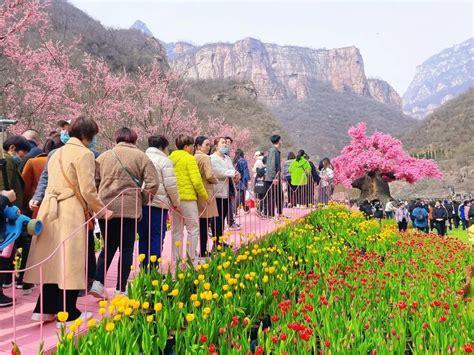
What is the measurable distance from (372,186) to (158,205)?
1555 centimetres

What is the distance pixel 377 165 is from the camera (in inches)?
708

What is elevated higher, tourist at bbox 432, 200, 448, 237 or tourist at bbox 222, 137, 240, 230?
tourist at bbox 222, 137, 240, 230

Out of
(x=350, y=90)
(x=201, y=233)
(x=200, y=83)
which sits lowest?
(x=201, y=233)

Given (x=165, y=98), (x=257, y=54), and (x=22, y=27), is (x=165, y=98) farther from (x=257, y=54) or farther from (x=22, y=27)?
(x=257, y=54)

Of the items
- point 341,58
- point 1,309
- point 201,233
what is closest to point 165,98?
point 201,233

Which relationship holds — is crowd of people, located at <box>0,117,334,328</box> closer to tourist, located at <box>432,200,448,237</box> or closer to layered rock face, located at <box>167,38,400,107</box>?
tourist, located at <box>432,200,448,237</box>

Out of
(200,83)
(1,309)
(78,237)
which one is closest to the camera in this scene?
(78,237)

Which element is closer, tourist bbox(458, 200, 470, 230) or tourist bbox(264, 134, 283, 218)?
tourist bbox(264, 134, 283, 218)

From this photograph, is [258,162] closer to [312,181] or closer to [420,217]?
[312,181]

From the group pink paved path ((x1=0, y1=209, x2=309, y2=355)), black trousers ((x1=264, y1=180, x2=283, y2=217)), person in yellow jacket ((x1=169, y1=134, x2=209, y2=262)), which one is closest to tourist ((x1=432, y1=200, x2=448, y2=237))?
black trousers ((x1=264, y1=180, x2=283, y2=217))

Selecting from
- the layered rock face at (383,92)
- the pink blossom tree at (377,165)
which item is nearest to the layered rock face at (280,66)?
the layered rock face at (383,92)

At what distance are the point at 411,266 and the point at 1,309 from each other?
4.82 meters

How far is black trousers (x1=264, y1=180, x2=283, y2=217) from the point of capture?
9.22 m

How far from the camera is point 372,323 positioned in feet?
10.9
